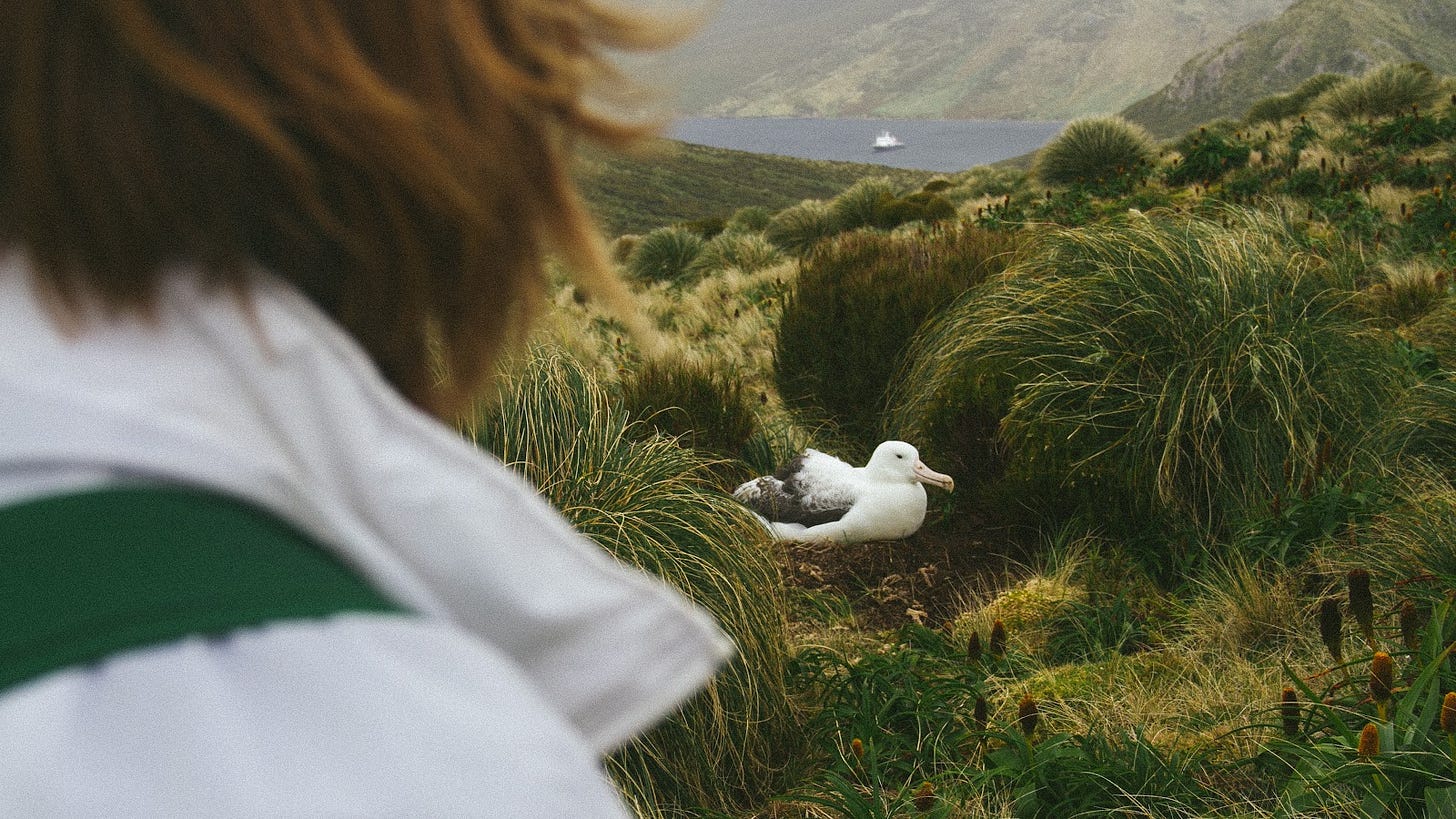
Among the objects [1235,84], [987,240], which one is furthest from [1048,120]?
[987,240]

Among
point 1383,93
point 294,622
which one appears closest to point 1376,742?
point 294,622

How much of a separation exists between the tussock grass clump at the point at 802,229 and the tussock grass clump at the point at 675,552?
13690mm

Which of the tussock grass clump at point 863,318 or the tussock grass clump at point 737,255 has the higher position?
the tussock grass clump at point 863,318

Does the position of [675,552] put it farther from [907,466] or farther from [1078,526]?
[1078,526]

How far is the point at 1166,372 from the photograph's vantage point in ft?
16.9

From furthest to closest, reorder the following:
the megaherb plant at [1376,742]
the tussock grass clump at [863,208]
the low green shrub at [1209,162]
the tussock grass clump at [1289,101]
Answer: the tussock grass clump at [1289,101]
the tussock grass clump at [863,208]
the low green shrub at [1209,162]
the megaherb plant at [1376,742]

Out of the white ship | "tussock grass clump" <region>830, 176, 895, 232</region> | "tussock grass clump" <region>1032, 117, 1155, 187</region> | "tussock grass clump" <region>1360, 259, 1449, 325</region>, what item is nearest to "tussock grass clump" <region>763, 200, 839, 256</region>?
"tussock grass clump" <region>830, 176, 895, 232</region>

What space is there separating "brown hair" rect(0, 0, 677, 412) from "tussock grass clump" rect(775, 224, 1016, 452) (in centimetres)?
635

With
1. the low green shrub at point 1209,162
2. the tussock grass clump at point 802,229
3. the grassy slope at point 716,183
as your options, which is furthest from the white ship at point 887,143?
the low green shrub at point 1209,162

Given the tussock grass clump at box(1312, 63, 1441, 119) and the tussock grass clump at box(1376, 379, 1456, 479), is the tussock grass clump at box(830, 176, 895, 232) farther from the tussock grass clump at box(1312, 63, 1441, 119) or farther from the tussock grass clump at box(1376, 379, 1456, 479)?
the tussock grass clump at box(1376, 379, 1456, 479)

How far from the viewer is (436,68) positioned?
0.65 metres

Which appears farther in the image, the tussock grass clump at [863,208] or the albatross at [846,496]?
the tussock grass clump at [863,208]

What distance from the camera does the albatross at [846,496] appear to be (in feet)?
A: 17.6

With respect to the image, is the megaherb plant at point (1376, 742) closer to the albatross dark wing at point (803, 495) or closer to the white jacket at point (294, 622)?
the white jacket at point (294, 622)
